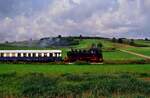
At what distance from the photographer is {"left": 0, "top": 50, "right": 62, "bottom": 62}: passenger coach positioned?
65000 mm

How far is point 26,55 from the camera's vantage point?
6556 centimetres

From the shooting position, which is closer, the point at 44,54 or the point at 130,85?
the point at 130,85

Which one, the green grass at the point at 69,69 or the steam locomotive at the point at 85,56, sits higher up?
the steam locomotive at the point at 85,56

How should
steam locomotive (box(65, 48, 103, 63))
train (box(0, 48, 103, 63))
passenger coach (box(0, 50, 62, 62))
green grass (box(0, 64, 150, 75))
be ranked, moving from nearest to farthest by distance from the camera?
green grass (box(0, 64, 150, 75)) → passenger coach (box(0, 50, 62, 62)) → train (box(0, 48, 103, 63)) → steam locomotive (box(65, 48, 103, 63))

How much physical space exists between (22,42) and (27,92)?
116265 millimetres

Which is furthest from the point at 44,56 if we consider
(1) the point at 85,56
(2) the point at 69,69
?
(2) the point at 69,69

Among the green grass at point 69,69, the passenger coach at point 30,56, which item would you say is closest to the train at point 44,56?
the passenger coach at point 30,56

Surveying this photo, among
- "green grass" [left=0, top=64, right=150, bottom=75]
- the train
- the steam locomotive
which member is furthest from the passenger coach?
"green grass" [left=0, top=64, right=150, bottom=75]

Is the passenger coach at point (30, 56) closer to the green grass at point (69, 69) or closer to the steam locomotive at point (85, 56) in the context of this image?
Result: the steam locomotive at point (85, 56)

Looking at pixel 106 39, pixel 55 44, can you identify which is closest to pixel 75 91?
pixel 55 44

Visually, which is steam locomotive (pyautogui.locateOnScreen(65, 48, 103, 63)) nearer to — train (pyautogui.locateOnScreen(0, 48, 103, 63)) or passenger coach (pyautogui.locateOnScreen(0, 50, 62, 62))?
train (pyautogui.locateOnScreen(0, 48, 103, 63))

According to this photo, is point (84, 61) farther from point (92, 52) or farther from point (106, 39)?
point (106, 39)

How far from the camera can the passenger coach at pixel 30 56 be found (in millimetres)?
65000

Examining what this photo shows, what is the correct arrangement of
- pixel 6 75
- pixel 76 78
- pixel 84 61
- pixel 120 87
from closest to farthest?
pixel 120 87 < pixel 76 78 < pixel 6 75 < pixel 84 61
